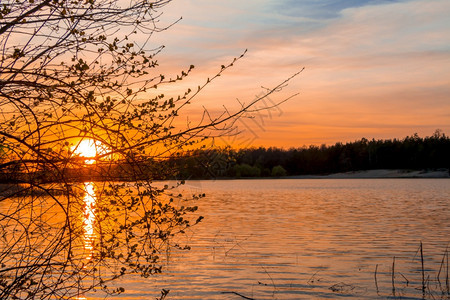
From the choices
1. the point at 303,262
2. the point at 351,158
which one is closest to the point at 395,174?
the point at 351,158

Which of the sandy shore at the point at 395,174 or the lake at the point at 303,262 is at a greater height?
the sandy shore at the point at 395,174

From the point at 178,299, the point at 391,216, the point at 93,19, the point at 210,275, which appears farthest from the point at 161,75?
the point at 391,216

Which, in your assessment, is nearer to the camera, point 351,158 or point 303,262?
point 303,262

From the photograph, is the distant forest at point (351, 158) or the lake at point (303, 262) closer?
the lake at point (303, 262)

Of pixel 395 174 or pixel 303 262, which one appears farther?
pixel 395 174

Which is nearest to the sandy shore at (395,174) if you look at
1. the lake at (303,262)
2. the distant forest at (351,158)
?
the distant forest at (351,158)

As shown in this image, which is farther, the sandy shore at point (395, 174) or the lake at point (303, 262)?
the sandy shore at point (395, 174)

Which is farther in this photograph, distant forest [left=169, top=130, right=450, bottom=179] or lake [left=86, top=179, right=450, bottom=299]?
distant forest [left=169, top=130, right=450, bottom=179]

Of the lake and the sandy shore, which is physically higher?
the sandy shore

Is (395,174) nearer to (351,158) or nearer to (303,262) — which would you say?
(351,158)

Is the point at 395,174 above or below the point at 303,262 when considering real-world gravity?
above

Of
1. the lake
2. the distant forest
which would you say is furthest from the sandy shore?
the lake

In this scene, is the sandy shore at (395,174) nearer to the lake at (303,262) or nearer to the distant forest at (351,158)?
the distant forest at (351,158)

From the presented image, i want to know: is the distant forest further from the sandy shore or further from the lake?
the lake
